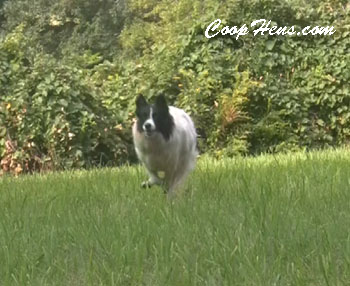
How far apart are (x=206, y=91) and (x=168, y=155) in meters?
5.36

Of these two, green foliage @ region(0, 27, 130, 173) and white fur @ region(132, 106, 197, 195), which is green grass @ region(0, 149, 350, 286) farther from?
green foliage @ region(0, 27, 130, 173)

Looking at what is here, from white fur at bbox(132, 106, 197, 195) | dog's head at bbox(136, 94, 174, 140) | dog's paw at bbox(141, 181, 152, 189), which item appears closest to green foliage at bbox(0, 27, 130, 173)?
white fur at bbox(132, 106, 197, 195)

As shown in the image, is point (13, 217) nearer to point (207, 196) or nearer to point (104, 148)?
point (207, 196)

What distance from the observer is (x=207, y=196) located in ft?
15.4

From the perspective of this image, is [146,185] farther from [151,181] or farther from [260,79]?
[260,79]

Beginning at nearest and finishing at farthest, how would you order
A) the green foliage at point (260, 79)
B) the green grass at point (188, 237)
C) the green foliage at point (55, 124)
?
the green grass at point (188, 237), the green foliage at point (55, 124), the green foliage at point (260, 79)

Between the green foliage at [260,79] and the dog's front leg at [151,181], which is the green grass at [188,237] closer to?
the dog's front leg at [151,181]

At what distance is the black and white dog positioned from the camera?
239 inches

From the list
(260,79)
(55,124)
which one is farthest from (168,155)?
(260,79)

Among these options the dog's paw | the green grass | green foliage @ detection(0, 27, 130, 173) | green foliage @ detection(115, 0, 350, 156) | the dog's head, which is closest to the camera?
the green grass

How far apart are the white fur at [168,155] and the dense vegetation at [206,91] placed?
3.81 metres

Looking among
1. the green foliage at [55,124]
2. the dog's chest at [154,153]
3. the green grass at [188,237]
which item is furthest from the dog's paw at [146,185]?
the green foliage at [55,124]

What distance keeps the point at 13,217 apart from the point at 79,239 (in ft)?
3.09

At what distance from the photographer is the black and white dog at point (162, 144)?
607 cm
